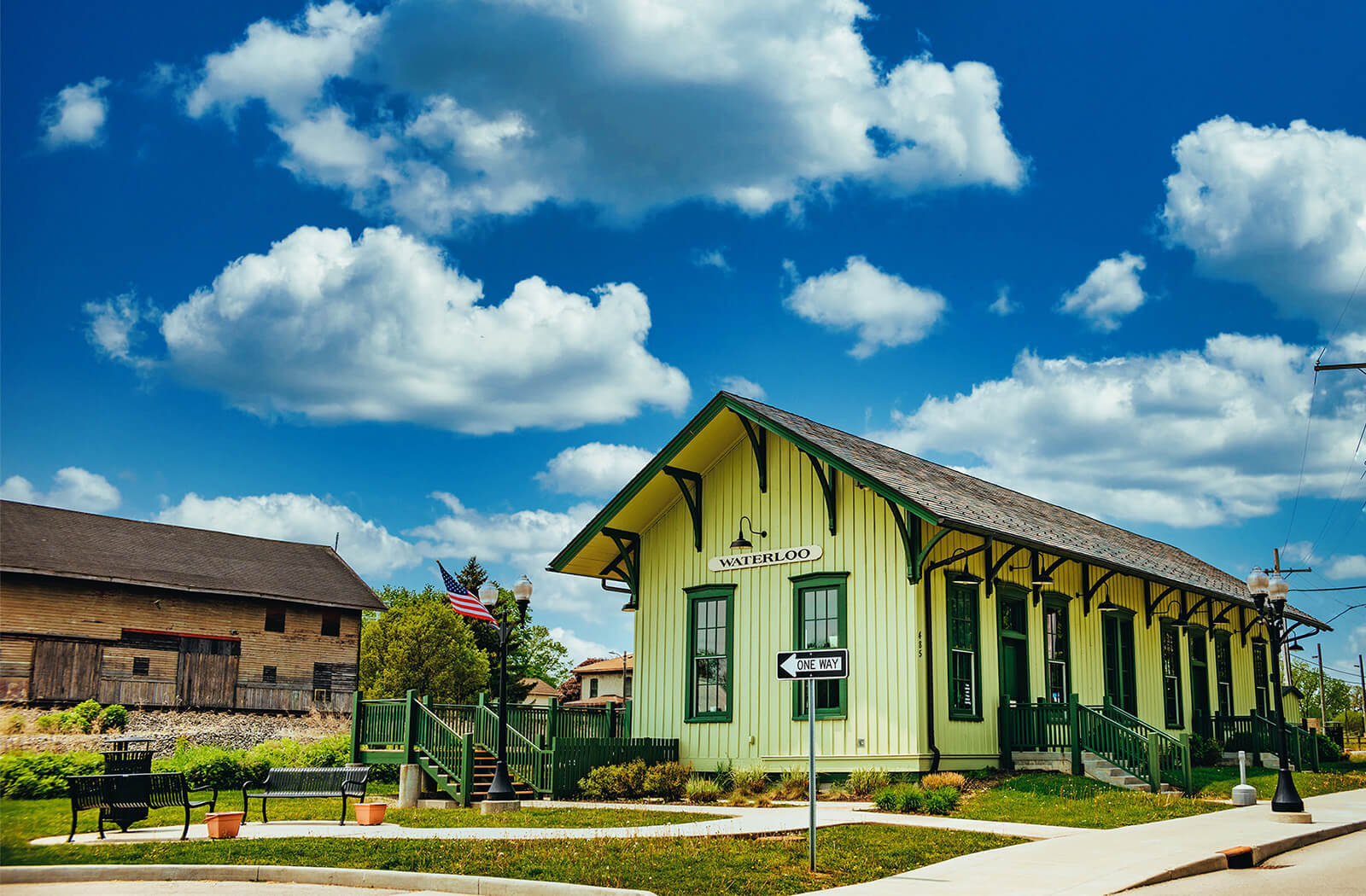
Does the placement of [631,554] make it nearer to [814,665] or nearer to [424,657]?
[814,665]

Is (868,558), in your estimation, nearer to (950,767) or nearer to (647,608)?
(950,767)

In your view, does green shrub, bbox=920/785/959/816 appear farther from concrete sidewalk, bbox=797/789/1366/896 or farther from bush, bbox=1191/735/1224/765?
bush, bbox=1191/735/1224/765

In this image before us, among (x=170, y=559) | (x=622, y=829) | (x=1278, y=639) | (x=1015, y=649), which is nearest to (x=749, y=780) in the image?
(x=1015, y=649)

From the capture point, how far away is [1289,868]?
11.7 m

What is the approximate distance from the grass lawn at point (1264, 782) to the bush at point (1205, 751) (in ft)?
0.97

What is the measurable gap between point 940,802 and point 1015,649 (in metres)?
6.55

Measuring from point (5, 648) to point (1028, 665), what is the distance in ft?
103

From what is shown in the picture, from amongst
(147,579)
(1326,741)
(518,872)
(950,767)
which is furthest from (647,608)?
(147,579)

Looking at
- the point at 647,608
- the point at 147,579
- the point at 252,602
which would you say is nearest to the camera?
the point at 647,608

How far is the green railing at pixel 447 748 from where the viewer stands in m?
19.8

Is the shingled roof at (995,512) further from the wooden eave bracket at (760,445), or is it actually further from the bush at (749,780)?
the bush at (749,780)

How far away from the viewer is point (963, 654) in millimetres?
20531

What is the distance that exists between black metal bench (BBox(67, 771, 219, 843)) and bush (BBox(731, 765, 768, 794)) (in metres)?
8.96

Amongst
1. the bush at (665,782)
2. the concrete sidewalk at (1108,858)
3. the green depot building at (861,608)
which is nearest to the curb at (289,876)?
the concrete sidewalk at (1108,858)
